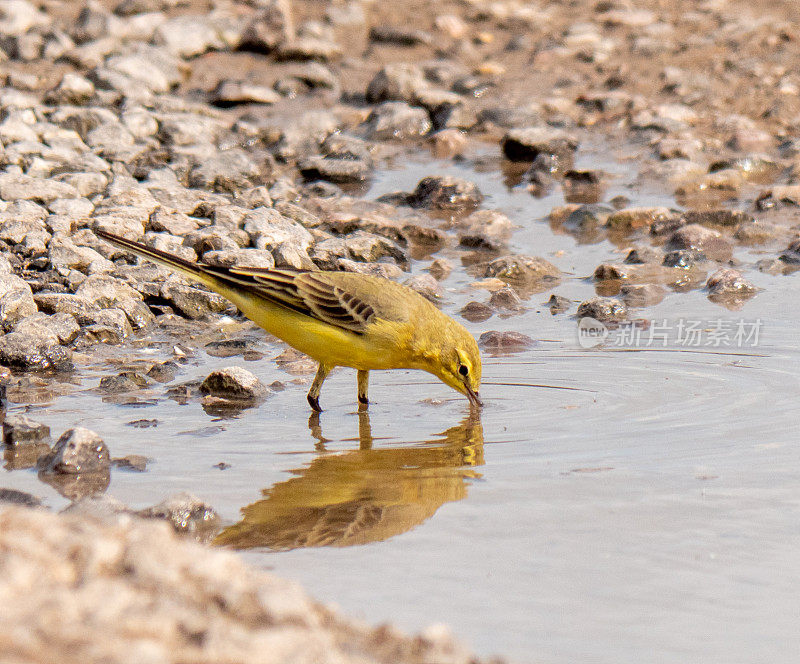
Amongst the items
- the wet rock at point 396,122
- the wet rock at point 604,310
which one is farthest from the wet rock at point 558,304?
the wet rock at point 396,122

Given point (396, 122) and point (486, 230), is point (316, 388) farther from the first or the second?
point (396, 122)

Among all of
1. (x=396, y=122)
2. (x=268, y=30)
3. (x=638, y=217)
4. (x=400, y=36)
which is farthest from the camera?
(x=400, y=36)

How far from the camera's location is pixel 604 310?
29.0ft

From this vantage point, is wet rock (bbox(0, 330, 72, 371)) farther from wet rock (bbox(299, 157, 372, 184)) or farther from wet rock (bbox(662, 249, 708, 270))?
wet rock (bbox(662, 249, 708, 270))

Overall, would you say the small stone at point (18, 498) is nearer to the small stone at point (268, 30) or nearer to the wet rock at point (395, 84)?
the wet rock at point (395, 84)

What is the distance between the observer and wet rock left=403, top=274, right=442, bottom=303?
30.9 ft

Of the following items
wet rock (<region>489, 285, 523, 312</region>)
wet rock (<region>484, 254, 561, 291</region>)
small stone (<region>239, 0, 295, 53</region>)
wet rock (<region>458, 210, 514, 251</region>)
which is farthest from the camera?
small stone (<region>239, 0, 295, 53</region>)

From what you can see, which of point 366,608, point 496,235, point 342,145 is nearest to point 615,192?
point 496,235

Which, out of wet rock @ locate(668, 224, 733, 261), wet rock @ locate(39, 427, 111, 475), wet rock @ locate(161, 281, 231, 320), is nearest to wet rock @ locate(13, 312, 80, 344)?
wet rock @ locate(161, 281, 231, 320)

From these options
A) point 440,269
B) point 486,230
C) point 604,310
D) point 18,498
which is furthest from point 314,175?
point 18,498

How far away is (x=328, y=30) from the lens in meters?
16.2

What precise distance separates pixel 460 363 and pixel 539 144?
7.02 meters

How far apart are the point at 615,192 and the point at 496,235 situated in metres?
2.08

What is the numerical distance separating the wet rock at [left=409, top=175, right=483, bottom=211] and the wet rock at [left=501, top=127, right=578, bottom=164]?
4.94 feet
